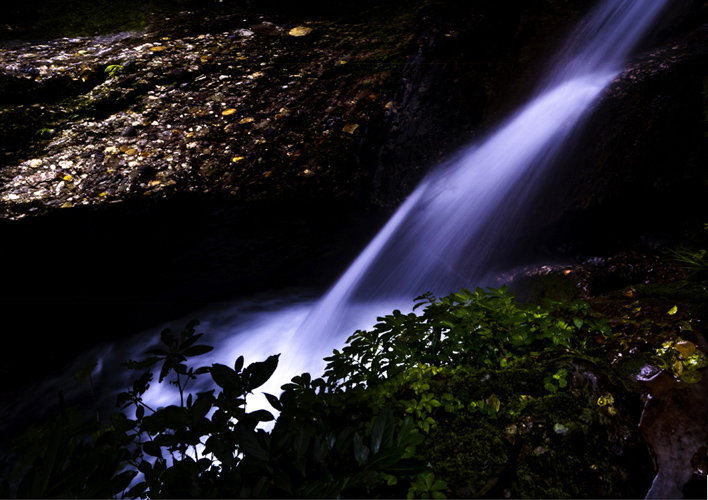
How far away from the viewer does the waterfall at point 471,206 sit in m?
4.09

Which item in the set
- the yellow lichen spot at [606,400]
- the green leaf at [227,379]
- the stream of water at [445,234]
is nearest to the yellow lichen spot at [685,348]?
the yellow lichen spot at [606,400]

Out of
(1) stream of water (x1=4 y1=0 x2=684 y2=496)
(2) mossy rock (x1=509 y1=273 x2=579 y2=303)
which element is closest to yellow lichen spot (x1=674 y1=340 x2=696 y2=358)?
(2) mossy rock (x1=509 y1=273 x2=579 y2=303)

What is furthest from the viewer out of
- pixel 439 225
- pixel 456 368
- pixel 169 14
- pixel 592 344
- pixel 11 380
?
pixel 169 14

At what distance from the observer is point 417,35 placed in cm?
594

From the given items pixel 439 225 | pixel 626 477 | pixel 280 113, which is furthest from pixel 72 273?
pixel 626 477

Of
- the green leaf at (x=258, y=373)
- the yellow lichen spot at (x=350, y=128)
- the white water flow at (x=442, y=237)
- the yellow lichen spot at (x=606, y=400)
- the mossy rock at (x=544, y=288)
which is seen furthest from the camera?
the yellow lichen spot at (x=350, y=128)

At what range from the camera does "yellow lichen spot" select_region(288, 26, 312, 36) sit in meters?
6.53

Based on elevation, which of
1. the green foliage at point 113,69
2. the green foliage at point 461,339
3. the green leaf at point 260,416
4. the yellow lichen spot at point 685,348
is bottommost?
the yellow lichen spot at point 685,348

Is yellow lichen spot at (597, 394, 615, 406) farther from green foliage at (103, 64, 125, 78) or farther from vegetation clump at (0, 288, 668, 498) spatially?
green foliage at (103, 64, 125, 78)

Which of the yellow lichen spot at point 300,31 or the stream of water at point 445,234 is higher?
the yellow lichen spot at point 300,31

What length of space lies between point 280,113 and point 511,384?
451cm

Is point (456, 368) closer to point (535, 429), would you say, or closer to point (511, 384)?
point (511, 384)

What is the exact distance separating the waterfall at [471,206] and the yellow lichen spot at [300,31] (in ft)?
12.4

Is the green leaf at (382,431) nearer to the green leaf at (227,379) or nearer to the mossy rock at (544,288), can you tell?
the green leaf at (227,379)
